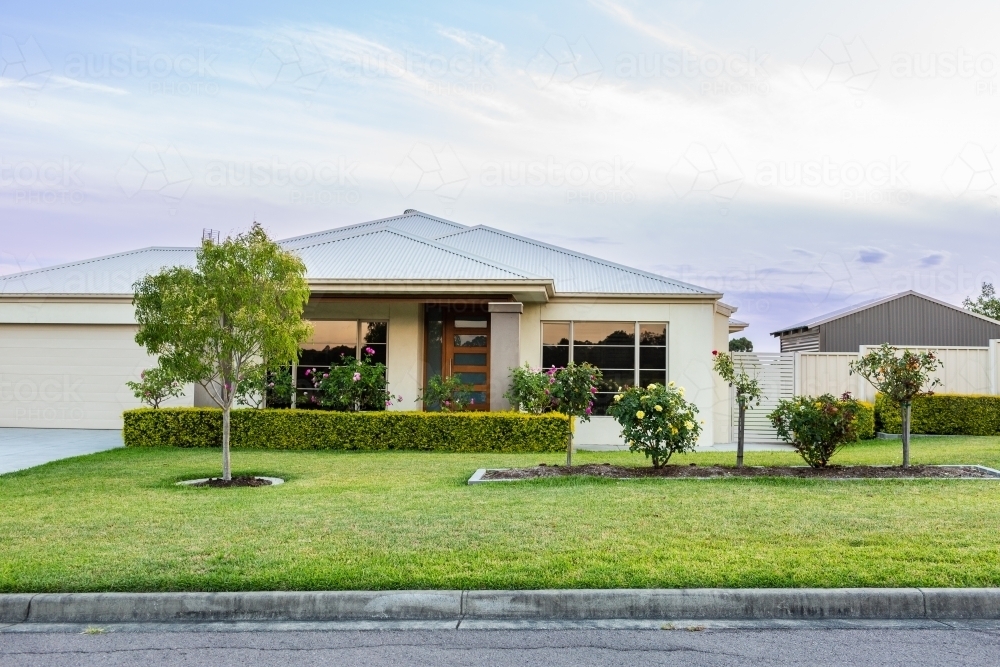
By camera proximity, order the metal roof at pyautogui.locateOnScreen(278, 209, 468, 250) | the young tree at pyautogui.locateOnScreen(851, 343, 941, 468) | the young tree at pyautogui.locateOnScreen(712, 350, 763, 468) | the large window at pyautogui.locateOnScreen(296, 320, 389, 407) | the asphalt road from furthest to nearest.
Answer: the metal roof at pyautogui.locateOnScreen(278, 209, 468, 250) → the large window at pyautogui.locateOnScreen(296, 320, 389, 407) → the young tree at pyautogui.locateOnScreen(851, 343, 941, 468) → the young tree at pyautogui.locateOnScreen(712, 350, 763, 468) → the asphalt road

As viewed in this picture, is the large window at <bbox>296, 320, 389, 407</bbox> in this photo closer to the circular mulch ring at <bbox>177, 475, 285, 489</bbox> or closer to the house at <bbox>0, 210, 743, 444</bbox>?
the house at <bbox>0, 210, 743, 444</bbox>

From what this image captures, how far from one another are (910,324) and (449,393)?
21.1 metres

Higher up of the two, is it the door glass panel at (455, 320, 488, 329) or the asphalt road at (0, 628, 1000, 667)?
the door glass panel at (455, 320, 488, 329)

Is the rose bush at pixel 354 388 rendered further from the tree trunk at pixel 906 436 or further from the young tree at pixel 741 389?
the tree trunk at pixel 906 436

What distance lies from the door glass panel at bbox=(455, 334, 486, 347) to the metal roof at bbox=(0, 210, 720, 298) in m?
1.62

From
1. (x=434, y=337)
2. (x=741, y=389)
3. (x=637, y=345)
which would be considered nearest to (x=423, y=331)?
(x=434, y=337)

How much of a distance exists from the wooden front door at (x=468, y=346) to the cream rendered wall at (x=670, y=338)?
910 mm

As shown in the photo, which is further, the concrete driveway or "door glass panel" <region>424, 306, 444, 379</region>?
"door glass panel" <region>424, 306, 444, 379</region>

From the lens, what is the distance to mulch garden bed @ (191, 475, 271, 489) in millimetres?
10414

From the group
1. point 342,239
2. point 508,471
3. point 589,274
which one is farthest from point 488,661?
point 342,239

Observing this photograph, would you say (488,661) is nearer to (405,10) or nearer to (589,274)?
(405,10)

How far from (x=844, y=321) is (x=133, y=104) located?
78.9 ft

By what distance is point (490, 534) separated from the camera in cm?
662

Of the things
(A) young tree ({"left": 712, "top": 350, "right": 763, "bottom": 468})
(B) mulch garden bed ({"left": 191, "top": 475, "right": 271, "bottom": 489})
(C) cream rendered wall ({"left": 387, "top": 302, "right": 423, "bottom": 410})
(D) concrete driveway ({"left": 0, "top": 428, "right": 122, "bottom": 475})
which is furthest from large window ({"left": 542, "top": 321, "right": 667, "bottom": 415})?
(D) concrete driveway ({"left": 0, "top": 428, "right": 122, "bottom": 475})
